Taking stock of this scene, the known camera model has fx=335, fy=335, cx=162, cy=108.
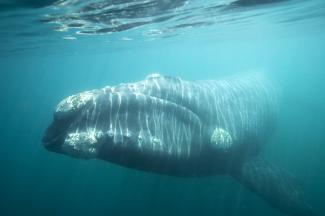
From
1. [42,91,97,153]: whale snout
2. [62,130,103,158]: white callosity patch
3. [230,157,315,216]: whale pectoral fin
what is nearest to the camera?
[62,130,103,158]: white callosity patch

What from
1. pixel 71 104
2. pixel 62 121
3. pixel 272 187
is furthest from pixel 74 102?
pixel 272 187

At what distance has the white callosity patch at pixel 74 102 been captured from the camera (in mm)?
7852

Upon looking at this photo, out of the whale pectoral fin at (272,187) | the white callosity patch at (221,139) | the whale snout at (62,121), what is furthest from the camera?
the whale pectoral fin at (272,187)

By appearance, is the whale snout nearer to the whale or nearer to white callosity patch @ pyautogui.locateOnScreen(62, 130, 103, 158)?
the whale

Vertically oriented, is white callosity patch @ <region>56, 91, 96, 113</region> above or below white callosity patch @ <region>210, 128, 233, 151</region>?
above

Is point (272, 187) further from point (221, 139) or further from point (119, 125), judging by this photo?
point (119, 125)

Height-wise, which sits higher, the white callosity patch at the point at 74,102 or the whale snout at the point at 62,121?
the white callosity patch at the point at 74,102

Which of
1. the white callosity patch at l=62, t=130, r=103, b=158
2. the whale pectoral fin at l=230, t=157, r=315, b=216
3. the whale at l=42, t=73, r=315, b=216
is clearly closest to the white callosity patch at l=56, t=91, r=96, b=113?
the whale at l=42, t=73, r=315, b=216

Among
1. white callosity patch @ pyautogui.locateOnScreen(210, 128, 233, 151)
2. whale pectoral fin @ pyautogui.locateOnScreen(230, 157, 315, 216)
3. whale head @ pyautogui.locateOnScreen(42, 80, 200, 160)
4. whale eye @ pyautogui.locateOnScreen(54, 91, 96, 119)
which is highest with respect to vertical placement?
whale eye @ pyautogui.locateOnScreen(54, 91, 96, 119)

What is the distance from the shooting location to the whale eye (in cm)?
780

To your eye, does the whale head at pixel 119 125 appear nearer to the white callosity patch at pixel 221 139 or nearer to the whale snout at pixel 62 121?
the whale snout at pixel 62 121

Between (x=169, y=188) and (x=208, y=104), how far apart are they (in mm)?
15690

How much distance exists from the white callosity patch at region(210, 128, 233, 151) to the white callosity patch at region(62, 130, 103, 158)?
363cm

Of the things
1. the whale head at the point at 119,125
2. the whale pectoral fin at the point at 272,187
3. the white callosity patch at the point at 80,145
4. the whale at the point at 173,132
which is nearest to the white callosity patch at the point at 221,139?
the whale at the point at 173,132
